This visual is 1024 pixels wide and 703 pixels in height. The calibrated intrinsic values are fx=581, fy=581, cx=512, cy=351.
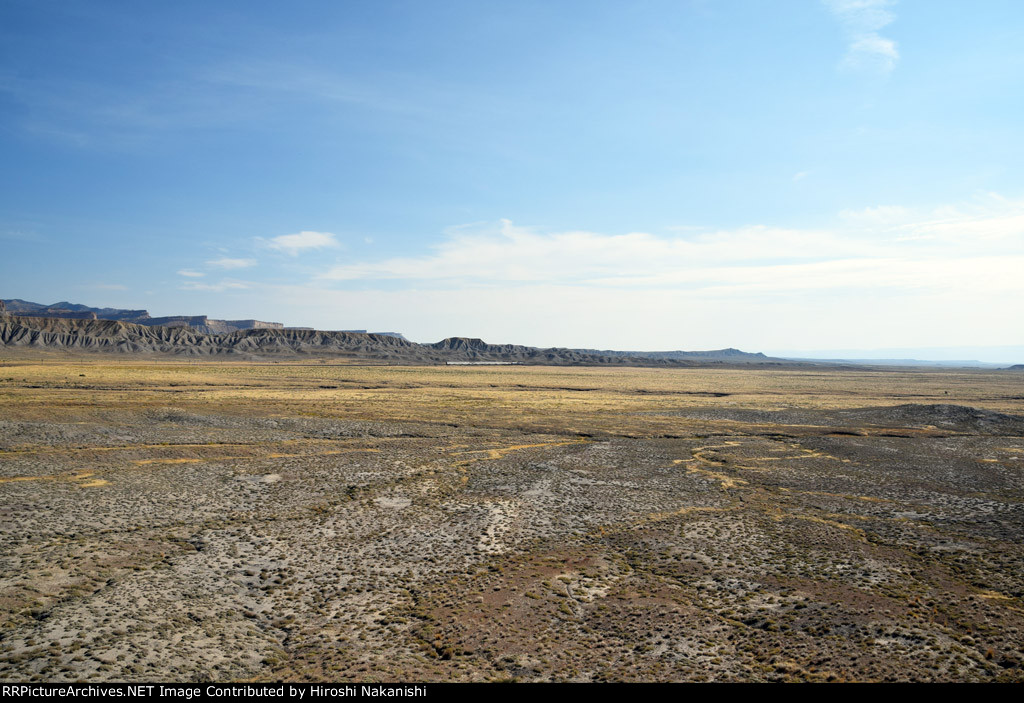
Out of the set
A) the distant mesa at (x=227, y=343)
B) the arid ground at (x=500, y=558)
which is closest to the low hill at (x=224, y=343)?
the distant mesa at (x=227, y=343)

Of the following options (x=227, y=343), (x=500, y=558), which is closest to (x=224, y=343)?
(x=227, y=343)

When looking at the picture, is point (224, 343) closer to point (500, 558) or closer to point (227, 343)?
point (227, 343)

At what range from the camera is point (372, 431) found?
106ft

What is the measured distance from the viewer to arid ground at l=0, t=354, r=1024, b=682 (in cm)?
949

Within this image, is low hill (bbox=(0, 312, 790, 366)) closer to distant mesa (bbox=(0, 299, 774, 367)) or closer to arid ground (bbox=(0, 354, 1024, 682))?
distant mesa (bbox=(0, 299, 774, 367))

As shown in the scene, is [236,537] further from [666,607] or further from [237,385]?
[237,385]

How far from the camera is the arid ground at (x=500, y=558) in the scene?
949 cm

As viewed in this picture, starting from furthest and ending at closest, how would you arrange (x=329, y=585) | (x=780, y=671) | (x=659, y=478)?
1. (x=659, y=478)
2. (x=329, y=585)
3. (x=780, y=671)

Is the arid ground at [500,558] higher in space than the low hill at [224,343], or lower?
lower

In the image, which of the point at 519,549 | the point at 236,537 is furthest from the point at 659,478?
the point at 236,537

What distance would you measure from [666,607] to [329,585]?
6906 millimetres

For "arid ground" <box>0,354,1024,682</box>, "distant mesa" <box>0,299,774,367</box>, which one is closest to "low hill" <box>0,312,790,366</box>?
"distant mesa" <box>0,299,774,367</box>

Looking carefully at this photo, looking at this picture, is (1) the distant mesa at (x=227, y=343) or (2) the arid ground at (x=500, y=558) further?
(1) the distant mesa at (x=227, y=343)

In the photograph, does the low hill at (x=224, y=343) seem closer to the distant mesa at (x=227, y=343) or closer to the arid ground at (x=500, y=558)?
the distant mesa at (x=227, y=343)
